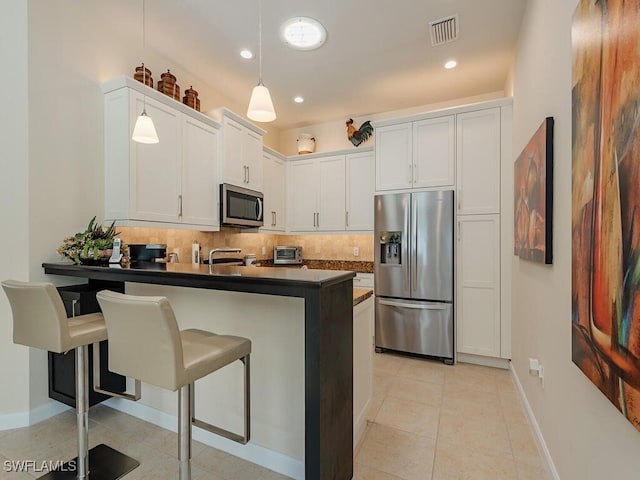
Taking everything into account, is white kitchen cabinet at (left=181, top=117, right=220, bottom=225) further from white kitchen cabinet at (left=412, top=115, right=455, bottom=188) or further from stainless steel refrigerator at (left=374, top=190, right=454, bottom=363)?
white kitchen cabinet at (left=412, top=115, right=455, bottom=188)

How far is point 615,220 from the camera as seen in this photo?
91cm

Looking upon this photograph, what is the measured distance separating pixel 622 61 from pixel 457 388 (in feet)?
8.64

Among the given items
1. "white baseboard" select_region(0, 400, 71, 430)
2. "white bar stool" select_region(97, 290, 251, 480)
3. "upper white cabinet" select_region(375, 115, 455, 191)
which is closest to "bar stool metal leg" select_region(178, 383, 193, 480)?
"white bar stool" select_region(97, 290, 251, 480)

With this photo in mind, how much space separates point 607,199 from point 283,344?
150 cm

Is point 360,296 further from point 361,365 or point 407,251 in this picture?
point 407,251

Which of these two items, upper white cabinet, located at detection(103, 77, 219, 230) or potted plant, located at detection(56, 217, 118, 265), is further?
upper white cabinet, located at detection(103, 77, 219, 230)

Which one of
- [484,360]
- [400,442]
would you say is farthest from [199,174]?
[484,360]

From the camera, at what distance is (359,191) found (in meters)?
4.29

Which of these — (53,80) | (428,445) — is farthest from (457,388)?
(53,80)

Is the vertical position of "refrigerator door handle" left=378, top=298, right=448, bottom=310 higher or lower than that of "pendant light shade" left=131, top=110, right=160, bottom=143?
lower

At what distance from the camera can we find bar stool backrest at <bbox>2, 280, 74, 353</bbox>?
4.73ft

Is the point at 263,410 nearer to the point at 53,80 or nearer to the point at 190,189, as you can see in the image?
the point at 190,189

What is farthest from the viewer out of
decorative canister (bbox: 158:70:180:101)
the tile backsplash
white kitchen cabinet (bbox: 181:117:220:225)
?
the tile backsplash

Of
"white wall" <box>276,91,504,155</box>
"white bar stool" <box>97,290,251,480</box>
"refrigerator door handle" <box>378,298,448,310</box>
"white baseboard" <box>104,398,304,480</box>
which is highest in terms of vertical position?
"white wall" <box>276,91,504,155</box>
